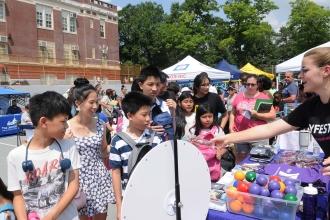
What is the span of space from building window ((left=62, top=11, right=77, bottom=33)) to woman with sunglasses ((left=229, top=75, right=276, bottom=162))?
41653mm

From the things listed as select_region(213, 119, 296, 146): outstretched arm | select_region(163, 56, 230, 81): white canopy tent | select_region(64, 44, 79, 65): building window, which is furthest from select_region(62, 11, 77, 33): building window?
select_region(213, 119, 296, 146): outstretched arm

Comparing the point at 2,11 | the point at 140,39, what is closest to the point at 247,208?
the point at 2,11

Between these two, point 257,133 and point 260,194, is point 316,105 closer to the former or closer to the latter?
point 257,133

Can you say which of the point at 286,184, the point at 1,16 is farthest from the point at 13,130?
the point at 1,16

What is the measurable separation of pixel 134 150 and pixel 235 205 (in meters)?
0.78

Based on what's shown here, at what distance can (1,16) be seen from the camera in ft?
112

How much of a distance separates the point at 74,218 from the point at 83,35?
46645 millimetres

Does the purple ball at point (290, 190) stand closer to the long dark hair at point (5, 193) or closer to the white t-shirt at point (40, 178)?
the white t-shirt at point (40, 178)

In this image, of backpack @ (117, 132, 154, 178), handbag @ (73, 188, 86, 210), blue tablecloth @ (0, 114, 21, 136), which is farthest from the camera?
blue tablecloth @ (0, 114, 21, 136)

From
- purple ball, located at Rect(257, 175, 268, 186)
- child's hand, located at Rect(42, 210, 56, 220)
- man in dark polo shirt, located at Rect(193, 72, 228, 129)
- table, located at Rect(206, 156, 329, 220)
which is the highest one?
man in dark polo shirt, located at Rect(193, 72, 228, 129)

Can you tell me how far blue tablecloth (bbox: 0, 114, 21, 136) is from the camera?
1381 cm

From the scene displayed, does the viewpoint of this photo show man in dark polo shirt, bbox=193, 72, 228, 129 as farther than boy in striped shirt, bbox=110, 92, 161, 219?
Yes

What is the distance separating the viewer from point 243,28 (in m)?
41.7

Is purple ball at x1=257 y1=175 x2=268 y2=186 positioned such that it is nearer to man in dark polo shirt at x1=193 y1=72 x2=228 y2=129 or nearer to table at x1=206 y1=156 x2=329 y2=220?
table at x1=206 y1=156 x2=329 y2=220
